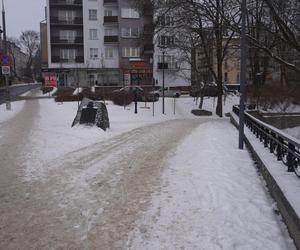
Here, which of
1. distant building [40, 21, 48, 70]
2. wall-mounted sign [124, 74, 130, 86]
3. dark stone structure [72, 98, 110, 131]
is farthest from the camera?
distant building [40, 21, 48, 70]

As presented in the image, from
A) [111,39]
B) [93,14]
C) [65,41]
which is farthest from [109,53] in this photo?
[65,41]

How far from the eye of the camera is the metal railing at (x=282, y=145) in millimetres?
7035

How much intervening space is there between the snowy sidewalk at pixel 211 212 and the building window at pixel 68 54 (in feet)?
180

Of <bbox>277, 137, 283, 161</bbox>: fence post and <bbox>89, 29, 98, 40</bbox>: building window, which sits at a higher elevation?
<bbox>89, 29, 98, 40</bbox>: building window

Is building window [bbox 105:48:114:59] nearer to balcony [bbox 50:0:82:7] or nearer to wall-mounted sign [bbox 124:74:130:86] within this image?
wall-mounted sign [bbox 124:74:130:86]

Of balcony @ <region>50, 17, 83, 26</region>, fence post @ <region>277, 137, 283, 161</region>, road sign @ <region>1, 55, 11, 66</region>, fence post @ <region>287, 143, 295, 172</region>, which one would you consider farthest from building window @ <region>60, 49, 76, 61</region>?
fence post @ <region>287, 143, 295, 172</region>

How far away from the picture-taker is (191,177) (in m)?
8.14

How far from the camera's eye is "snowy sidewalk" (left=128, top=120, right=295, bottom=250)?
5.07 metres

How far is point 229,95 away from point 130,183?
3551cm

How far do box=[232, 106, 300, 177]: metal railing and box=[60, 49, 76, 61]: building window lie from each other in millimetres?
52860

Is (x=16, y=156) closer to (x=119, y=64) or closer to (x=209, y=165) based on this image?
(x=209, y=165)

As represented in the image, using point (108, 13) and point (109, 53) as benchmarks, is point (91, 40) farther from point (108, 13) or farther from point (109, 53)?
point (108, 13)

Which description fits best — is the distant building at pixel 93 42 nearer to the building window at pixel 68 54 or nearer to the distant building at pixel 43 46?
the building window at pixel 68 54

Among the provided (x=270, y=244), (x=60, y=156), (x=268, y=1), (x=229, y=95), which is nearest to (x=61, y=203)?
(x=270, y=244)
